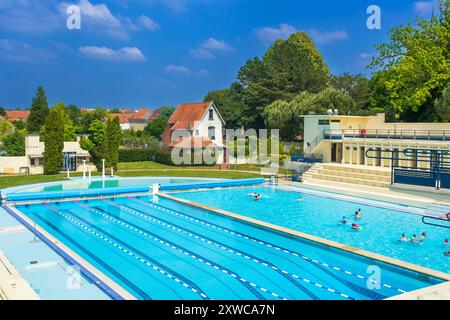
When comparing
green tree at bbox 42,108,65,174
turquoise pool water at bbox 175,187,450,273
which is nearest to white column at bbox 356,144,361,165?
turquoise pool water at bbox 175,187,450,273

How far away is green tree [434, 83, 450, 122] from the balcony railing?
3.09 m

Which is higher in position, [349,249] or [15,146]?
[15,146]

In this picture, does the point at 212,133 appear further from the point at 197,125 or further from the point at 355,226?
the point at 355,226

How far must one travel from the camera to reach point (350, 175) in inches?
977

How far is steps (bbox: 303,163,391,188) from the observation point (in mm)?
23141

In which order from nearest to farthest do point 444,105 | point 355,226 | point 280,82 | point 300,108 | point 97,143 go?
point 355,226
point 444,105
point 97,143
point 300,108
point 280,82

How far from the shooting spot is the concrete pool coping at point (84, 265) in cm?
909

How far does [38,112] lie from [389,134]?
152ft

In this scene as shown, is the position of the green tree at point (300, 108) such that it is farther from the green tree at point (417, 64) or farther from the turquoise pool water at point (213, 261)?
the turquoise pool water at point (213, 261)

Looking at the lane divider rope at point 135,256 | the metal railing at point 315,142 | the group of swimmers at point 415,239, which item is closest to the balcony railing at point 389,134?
the metal railing at point 315,142

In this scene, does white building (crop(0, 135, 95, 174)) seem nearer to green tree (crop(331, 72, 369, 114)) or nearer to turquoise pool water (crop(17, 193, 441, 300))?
turquoise pool water (crop(17, 193, 441, 300))

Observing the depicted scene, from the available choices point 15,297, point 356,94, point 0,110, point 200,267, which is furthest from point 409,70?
point 0,110

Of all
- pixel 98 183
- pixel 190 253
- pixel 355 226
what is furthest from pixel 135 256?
pixel 98 183

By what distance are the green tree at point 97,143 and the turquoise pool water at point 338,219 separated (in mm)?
9858
